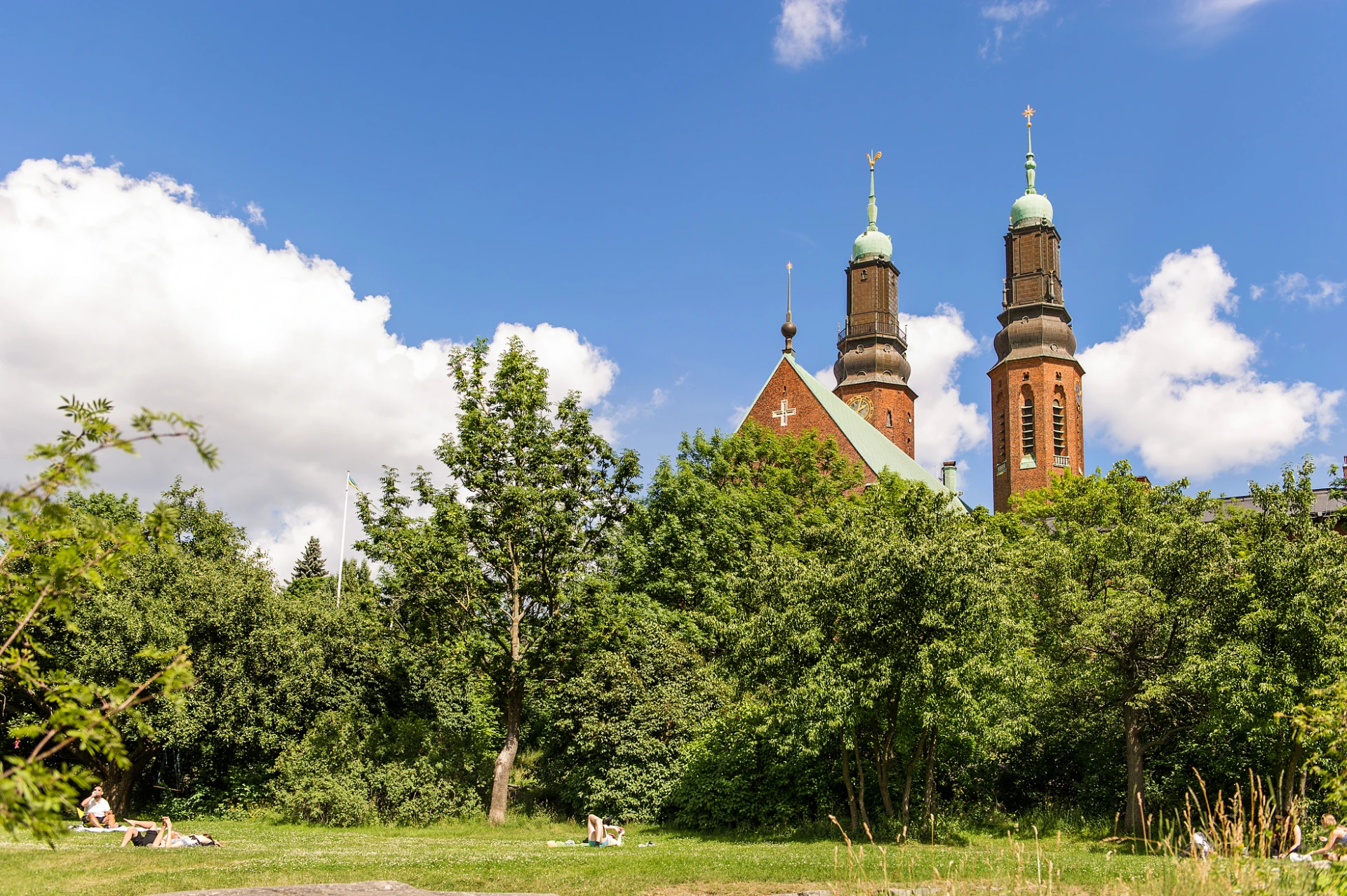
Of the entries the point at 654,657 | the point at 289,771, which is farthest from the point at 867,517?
the point at 289,771

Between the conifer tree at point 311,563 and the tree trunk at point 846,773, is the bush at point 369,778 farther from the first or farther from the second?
the conifer tree at point 311,563

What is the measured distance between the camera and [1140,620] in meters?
19.0

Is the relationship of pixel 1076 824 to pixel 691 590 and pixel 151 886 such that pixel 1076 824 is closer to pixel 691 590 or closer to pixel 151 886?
pixel 691 590

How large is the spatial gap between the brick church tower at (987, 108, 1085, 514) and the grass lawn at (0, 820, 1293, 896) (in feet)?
157

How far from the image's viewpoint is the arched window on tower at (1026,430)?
6378cm

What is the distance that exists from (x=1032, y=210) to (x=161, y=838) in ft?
200

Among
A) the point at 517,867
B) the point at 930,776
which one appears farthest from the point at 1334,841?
the point at 930,776

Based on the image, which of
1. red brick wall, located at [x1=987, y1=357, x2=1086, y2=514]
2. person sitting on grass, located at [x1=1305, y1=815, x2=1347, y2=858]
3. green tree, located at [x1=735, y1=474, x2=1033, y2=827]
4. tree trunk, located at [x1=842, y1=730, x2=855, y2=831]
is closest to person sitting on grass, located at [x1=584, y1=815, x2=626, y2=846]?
green tree, located at [x1=735, y1=474, x2=1033, y2=827]

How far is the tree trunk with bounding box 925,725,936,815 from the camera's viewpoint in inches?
763

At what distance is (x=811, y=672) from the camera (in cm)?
1905

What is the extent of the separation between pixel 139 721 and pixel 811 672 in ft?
52.8

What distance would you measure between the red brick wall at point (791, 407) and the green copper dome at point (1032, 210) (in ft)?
77.5

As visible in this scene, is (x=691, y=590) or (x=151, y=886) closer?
(x=151, y=886)

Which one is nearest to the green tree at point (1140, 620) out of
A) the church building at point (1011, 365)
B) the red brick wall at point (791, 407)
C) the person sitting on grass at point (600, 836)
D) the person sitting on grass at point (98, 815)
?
the person sitting on grass at point (600, 836)
